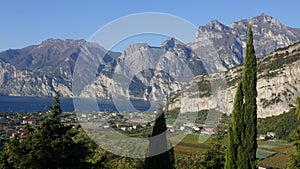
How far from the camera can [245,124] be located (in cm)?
1570

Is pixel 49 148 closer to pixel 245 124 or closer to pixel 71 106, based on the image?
pixel 245 124

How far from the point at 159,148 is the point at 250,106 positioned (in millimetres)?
4727

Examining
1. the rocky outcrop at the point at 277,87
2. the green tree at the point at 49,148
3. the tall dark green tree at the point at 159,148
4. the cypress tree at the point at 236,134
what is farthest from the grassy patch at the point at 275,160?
the green tree at the point at 49,148

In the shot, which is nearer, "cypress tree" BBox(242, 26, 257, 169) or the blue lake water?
"cypress tree" BBox(242, 26, 257, 169)

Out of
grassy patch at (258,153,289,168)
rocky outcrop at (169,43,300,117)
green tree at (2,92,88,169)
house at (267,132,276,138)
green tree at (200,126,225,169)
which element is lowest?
grassy patch at (258,153,289,168)

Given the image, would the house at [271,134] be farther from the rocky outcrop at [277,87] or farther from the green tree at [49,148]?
the green tree at [49,148]

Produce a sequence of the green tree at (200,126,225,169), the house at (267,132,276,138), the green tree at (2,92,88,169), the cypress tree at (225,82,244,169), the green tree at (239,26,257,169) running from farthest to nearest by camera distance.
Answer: the house at (267,132,276,138)
the green tree at (200,126,225,169)
the cypress tree at (225,82,244,169)
the green tree at (239,26,257,169)
the green tree at (2,92,88,169)

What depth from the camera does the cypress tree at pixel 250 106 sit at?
15.3 metres

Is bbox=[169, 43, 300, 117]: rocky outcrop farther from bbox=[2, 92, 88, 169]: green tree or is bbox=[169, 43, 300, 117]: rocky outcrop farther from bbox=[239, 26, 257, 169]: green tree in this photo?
bbox=[2, 92, 88, 169]: green tree

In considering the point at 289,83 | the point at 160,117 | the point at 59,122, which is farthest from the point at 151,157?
the point at 289,83

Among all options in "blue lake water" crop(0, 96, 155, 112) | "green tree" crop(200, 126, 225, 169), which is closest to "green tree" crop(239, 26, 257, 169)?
"green tree" crop(200, 126, 225, 169)

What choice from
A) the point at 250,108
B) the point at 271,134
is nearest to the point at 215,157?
the point at 250,108

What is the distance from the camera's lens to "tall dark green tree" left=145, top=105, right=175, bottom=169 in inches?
685

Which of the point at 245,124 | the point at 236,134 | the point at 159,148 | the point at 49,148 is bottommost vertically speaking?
the point at 159,148
